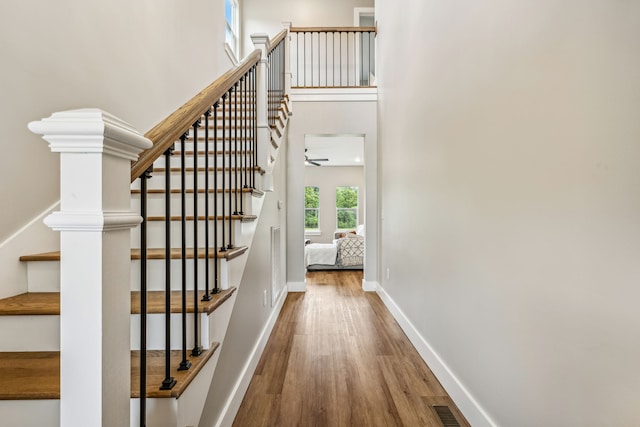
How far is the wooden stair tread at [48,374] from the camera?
96 cm

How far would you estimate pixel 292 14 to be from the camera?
640 centimetres

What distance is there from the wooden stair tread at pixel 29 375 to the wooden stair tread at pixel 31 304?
0.15 m

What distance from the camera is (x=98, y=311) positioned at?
0.69 meters

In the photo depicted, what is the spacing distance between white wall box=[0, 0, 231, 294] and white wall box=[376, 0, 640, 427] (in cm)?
217

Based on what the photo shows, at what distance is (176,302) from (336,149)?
22.6 feet

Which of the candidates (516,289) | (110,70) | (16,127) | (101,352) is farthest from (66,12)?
(516,289)

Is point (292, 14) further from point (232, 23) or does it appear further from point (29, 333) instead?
point (29, 333)

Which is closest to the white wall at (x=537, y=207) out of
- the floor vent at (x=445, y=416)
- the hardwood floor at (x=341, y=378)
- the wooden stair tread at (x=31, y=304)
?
the floor vent at (x=445, y=416)

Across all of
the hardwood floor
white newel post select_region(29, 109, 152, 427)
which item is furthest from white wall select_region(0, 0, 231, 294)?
the hardwood floor

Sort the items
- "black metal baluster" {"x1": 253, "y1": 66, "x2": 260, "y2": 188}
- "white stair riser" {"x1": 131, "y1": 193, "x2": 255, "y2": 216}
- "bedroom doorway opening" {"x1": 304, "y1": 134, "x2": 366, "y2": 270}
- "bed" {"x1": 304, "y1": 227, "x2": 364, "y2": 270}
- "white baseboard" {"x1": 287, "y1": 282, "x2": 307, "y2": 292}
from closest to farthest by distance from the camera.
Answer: "white stair riser" {"x1": 131, "y1": 193, "x2": 255, "y2": 216}
"black metal baluster" {"x1": 253, "y1": 66, "x2": 260, "y2": 188}
"white baseboard" {"x1": 287, "y1": 282, "x2": 307, "y2": 292}
"bed" {"x1": 304, "y1": 227, "x2": 364, "y2": 270}
"bedroom doorway opening" {"x1": 304, "y1": 134, "x2": 366, "y2": 270}

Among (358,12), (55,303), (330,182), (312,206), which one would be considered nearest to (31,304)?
(55,303)

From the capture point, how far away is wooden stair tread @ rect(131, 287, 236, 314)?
1.25m

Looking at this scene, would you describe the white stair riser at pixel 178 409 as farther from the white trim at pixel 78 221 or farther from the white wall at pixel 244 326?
the white trim at pixel 78 221

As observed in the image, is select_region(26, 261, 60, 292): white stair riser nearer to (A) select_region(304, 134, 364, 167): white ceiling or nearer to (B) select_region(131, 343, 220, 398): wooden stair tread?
(B) select_region(131, 343, 220, 398): wooden stair tread
